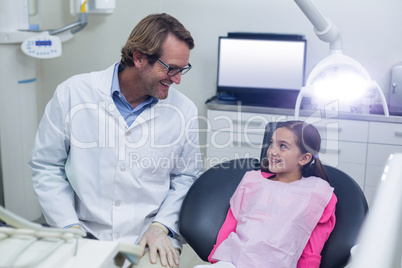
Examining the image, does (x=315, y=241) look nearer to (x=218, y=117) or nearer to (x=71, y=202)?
(x=71, y=202)

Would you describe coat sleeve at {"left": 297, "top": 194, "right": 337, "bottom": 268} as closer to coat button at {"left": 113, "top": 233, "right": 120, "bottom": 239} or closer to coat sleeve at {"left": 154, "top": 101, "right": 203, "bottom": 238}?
coat sleeve at {"left": 154, "top": 101, "right": 203, "bottom": 238}

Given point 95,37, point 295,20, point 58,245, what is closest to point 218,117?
point 295,20

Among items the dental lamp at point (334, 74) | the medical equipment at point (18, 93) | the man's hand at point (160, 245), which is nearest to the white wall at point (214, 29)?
the medical equipment at point (18, 93)

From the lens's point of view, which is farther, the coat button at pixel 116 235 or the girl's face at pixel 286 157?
the girl's face at pixel 286 157

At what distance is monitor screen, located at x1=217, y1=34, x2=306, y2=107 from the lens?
3215mm

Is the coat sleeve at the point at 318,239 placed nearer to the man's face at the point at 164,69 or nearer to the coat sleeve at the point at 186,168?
the coat sleeve at the point at 186,168

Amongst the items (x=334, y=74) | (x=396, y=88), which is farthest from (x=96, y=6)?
(x=396, y=88)

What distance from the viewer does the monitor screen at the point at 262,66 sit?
3.21 meters

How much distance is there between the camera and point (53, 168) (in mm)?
1805

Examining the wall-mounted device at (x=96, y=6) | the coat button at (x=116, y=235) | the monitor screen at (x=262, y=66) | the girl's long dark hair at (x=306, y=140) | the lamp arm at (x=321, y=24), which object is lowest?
the coat button at (x=116, y=235)

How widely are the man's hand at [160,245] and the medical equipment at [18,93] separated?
161 cm

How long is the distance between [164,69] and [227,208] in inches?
21.7

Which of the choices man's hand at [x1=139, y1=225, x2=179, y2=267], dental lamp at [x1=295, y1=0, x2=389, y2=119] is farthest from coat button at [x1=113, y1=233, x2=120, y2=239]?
dental lamp at [x1=295, y1=0, x2=389, y2=119]

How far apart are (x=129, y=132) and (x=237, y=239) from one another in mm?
525
